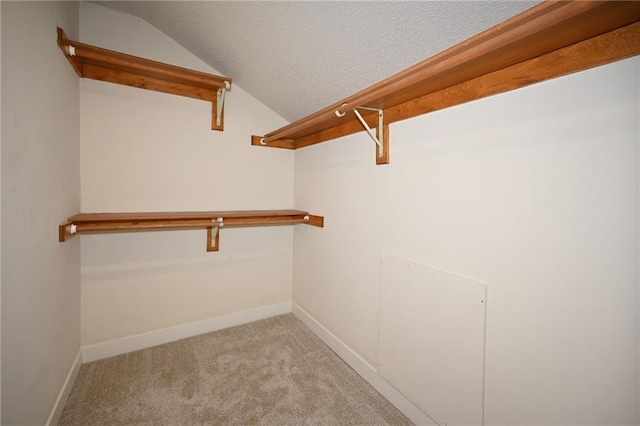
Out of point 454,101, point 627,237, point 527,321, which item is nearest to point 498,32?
point 454,101

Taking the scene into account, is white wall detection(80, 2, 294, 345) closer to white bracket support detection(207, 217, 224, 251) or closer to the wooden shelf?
white bracket support detection(207, 217, 224, 251)

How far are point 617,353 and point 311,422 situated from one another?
4.32ft

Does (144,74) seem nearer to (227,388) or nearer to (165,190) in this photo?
(165,190)

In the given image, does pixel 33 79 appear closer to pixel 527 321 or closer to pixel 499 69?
pixel 499 69

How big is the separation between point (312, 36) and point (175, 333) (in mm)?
2323

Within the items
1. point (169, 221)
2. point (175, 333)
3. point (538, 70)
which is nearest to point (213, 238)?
point (169, 221)

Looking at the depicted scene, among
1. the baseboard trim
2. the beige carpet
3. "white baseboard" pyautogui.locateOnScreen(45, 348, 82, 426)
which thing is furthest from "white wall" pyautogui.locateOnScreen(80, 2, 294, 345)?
the beige carpet

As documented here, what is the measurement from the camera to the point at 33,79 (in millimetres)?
1146

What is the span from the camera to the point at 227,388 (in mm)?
1659

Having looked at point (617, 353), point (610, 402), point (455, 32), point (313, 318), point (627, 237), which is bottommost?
point (313, 318)

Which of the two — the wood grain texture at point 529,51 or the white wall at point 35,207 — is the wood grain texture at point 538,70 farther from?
the white wall at point 35,207

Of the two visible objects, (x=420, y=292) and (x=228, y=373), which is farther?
(x=228, y=373)

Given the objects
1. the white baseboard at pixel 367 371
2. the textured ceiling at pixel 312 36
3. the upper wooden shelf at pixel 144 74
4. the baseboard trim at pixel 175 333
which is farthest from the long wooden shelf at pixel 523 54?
the baseboard trim at pixel 175 333

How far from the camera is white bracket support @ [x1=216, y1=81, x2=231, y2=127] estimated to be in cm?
211
